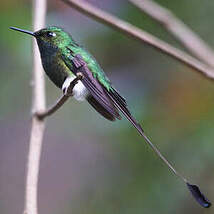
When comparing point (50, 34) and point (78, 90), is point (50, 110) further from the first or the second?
point (50, 34)

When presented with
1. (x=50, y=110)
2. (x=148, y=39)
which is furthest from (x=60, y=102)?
(x=148, y=39)

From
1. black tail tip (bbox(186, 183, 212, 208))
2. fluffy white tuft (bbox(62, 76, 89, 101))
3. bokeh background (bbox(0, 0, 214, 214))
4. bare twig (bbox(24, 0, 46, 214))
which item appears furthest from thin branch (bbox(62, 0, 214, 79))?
black tail tip (bbox(186, 183, 212, 208))

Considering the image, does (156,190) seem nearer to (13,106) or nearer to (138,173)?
(138,173)

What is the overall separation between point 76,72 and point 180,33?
87 centimetres

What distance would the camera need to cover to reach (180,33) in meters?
2.81

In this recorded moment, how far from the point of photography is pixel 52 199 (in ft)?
14.2

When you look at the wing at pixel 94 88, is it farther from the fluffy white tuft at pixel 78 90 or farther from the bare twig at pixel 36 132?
the bare twig at pixel 36 132

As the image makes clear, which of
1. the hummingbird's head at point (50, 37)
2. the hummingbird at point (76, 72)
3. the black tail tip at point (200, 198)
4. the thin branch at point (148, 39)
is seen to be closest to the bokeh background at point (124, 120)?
the thin branch at point (148, 39)

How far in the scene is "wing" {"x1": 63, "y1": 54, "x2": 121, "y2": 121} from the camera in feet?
6.64

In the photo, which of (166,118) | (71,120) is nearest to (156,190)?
(166,118)

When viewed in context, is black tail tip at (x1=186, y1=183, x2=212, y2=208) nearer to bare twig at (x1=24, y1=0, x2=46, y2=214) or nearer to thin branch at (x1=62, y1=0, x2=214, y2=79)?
bare twig at (x1=24, y1=0, x2=46, y2=214)

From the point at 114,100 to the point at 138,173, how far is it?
89 centimetres

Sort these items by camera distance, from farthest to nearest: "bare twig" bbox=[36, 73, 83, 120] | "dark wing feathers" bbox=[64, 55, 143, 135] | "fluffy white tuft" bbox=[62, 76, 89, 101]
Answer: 1. "fluffy white tuft" bbox=[62, 76, 89, 101]
2. "dark wing feathers" bbox=[64, 55, 143, 135]
3. "bare twig" bbox=[36, 73, 83, 120]

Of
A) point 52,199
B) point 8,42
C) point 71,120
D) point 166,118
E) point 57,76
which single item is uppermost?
point 57,76
